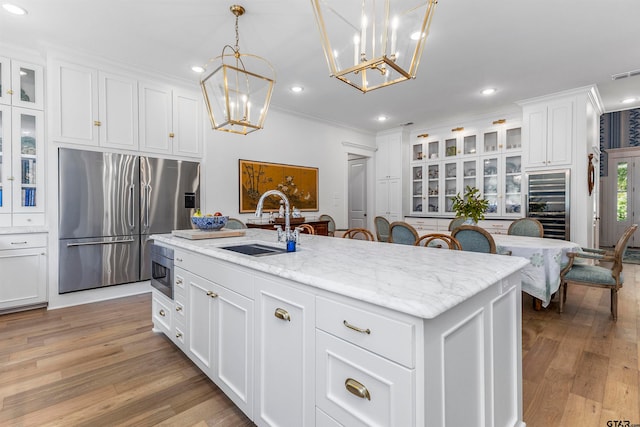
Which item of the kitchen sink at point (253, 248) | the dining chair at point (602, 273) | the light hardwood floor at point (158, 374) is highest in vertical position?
the kitchen sink at point (253, 248)

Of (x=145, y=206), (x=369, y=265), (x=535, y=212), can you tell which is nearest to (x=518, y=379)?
(x=369, y=265)

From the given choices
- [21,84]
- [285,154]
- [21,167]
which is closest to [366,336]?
[21,167]

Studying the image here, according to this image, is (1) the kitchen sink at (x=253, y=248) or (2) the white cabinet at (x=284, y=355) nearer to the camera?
(2) the white cabinet at (x=284, y=355)

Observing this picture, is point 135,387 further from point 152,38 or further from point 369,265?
point 152,38

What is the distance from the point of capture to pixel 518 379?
148cm

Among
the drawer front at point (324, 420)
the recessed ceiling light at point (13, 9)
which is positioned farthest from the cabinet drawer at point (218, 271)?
the recessed ceiling light at point (13, 9)

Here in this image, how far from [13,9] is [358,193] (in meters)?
6.26

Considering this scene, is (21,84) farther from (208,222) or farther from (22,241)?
(208,222)

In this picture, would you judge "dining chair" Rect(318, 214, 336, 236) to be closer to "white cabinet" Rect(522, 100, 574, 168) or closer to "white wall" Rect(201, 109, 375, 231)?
"white wall" Rect(201, 109, 375, 231)

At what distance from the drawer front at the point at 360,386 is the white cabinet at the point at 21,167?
13.2 ft

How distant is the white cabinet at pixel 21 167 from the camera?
132 inches

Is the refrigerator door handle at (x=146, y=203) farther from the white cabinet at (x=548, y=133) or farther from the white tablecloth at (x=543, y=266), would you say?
the white cabinet at (x=548, y=133)

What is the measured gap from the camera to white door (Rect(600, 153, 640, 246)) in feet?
22.8

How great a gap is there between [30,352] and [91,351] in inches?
18.5
